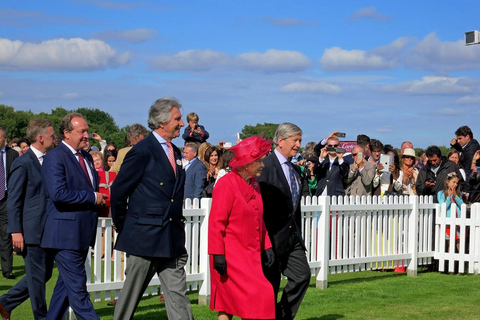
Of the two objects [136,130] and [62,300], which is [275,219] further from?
[136,130]

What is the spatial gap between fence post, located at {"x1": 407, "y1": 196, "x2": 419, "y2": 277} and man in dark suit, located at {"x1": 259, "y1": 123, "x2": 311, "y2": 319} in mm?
6421

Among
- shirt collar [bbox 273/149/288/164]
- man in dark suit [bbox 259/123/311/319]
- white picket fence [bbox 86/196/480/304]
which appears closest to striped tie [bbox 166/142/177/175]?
man in dark suit [bbox 259/123/311/319]

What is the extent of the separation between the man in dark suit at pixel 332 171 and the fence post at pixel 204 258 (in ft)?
13.2

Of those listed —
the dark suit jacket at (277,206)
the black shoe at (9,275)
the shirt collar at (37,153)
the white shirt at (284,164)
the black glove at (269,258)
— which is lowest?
the black shoe at (9,275)

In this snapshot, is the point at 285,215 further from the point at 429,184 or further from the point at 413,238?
the point at 429,184

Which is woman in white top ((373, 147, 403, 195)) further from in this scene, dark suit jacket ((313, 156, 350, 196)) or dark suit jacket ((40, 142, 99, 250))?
dark suit jacket ((40, 142, 99, 250))

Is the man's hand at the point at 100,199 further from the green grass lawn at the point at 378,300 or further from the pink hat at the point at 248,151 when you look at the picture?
the green grass lawn at the point at 378,300

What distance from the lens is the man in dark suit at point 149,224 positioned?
620 cm

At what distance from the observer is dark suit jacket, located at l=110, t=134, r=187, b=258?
619cm

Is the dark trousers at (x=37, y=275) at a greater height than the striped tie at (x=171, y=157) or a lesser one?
lesser

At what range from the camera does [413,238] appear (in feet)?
44.8

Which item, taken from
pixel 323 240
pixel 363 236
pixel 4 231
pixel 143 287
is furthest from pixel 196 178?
pixel 143 287

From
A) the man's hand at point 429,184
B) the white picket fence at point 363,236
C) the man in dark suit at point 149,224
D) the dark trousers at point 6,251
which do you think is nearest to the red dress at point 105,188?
the man in dark suit at point 149,224

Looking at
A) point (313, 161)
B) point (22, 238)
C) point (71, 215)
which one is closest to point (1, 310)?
point (22, 238)
